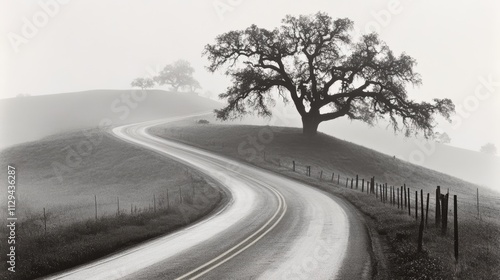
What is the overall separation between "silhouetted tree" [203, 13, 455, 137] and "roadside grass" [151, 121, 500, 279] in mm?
4117

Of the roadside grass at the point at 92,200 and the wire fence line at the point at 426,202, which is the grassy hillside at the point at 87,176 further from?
the wire fence line at the point at 426,202

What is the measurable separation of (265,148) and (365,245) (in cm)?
2893

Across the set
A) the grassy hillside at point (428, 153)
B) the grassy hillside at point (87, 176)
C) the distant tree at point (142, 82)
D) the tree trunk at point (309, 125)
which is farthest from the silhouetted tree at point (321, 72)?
the distant tree at point (142, 82)

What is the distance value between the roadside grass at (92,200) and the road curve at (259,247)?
34.5 inches

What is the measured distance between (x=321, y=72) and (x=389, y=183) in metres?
14.7

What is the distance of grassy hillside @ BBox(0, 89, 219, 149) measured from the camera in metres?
79.8

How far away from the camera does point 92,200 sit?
2653 cm

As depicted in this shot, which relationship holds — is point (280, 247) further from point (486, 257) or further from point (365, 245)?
point (486, 257)

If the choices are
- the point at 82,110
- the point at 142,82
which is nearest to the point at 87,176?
the point at 82,110

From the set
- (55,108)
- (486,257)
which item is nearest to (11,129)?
(55,108)

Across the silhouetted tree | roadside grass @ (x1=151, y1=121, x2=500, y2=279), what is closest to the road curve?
roadside grass @ (x1=151, y1=121, x2=500, y2=279)

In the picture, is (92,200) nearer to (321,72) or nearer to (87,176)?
(87,176)

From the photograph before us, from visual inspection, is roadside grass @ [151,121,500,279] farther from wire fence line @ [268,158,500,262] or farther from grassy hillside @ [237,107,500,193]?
grassy hillside @ [237,107,500,193]

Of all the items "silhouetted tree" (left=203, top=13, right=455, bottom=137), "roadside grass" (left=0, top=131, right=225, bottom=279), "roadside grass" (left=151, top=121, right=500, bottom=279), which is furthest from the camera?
"silhouetted tree" (left=203, top=13, right=455, bottom=137)
